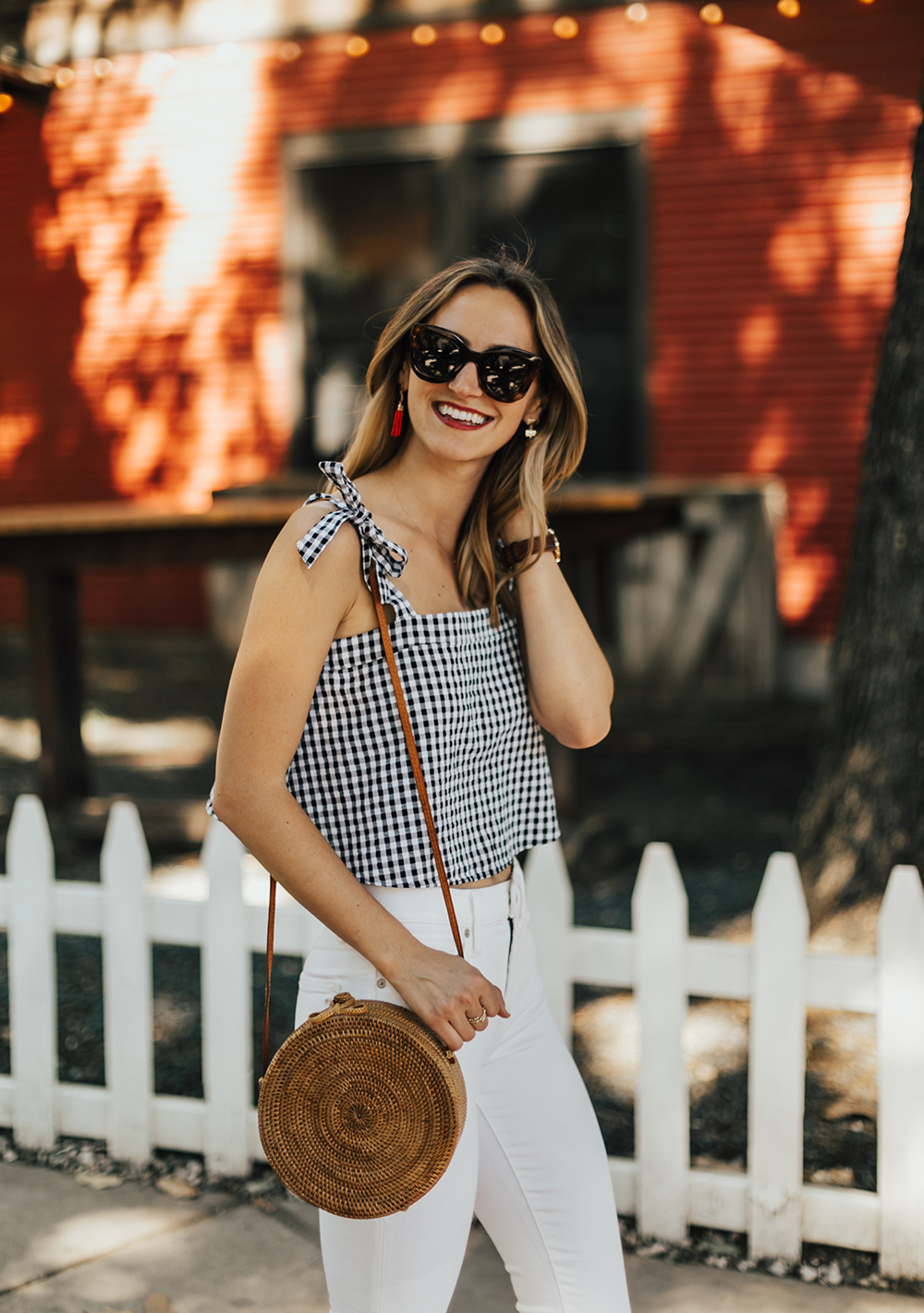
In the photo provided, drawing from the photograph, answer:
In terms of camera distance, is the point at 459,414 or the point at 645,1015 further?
the point at 645,1015

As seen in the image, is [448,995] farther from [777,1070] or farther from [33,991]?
[33,991]

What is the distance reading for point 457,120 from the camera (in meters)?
8.98

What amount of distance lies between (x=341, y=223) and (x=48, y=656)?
213 inches

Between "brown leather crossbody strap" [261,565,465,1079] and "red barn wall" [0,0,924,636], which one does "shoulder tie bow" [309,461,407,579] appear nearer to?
"brown leather crossbody strap" [261,565,465,1079]

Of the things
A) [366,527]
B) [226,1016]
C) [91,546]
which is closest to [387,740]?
[366,527]

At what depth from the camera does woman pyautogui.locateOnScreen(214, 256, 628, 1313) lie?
63.7 inches

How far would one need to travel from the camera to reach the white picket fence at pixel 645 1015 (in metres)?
2.51

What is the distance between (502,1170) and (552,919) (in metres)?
0.90

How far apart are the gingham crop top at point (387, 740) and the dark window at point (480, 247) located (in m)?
7.27

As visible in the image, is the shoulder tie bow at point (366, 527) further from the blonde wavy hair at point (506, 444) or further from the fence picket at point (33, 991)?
the fence picket at point (33, 991)

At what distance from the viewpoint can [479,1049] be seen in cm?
178

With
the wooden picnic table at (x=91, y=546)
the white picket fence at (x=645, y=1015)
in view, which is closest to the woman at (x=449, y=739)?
the white picket fence at (x=645, y=1015)

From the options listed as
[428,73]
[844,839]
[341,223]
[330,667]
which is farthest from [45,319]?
[330,667]

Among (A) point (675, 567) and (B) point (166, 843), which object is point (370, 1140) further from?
(A) point (675, 567)
